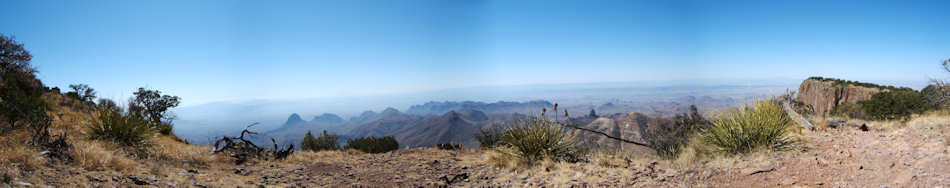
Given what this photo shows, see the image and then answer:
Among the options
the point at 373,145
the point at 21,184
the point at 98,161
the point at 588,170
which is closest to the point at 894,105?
the point at 588,170

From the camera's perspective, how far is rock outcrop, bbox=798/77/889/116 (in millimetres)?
25141

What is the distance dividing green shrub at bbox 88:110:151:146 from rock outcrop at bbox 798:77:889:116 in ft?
113

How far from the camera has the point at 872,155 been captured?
4562 mm

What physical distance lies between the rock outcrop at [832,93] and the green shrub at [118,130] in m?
34.6

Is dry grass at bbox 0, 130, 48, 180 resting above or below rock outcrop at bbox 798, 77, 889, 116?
above

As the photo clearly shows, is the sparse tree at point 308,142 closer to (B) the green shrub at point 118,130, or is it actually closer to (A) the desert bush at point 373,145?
(A) the desert bush at point 373,145

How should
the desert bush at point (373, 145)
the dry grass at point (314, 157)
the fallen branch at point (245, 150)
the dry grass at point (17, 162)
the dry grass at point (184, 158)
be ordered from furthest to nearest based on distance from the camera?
1. the desert bush at point (373, 145)
2. the dry grass at point (314, 157)
3. the fallen branch at point (245, 150)
4. the dry grass at point (184, 158)
5. the dry grass at point (17, 162)

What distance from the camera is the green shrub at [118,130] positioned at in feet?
25.5

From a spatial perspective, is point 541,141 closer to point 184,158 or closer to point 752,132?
point 752,132

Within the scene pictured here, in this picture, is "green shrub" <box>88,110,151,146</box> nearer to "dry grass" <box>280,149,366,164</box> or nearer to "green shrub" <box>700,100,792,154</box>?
"dry grass" <box>280,149,366,164</box>

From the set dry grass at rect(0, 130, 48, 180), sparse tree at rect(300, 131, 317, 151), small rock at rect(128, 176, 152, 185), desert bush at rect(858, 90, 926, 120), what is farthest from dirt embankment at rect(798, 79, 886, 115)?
dry grass at rect(0, 130, 48, 180)

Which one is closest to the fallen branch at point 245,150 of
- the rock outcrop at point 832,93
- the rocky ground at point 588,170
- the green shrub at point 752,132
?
the rocky ground at point 588,170

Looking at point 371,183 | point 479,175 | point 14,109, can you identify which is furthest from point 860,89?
point 14,109

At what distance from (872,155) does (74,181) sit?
9.76 metres
